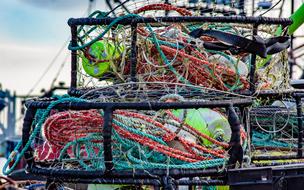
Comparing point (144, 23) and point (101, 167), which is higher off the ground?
point (144, 23)

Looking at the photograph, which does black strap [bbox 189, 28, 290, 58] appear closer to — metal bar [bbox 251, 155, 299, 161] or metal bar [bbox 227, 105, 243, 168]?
metal bar [bbox 227, 105, 243, 168]

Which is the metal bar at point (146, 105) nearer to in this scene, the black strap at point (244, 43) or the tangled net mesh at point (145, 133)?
the tangled net mesh at point (145, 133)

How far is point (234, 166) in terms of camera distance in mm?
3377

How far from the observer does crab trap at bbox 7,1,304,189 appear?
329 centimetres

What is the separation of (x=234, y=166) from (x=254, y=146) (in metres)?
1.30

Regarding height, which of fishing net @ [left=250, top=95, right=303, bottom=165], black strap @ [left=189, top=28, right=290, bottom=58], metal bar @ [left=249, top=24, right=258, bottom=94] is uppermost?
black strap @ [left=189, top=28, right=290, bottom=58]

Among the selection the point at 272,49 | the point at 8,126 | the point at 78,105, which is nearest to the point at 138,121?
the point at 78,105

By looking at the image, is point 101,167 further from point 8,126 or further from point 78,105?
point 8,126

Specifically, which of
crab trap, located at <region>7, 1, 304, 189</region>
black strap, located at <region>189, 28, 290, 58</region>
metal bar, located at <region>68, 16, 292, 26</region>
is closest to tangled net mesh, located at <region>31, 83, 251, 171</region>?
crab trap, located at <region>7, 1, 304, 189</region>

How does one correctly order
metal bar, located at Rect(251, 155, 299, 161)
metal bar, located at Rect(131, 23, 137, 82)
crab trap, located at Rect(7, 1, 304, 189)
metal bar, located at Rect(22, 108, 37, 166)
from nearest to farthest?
crab trap, located at Rect(7, 1, 304, 189)
metal bar, located at Rect(22, 108, 37, 166)
metal bar, located at Rect(131, 23, 137, 82)
metal bar, located at Rect(251, 155, 299, 161)

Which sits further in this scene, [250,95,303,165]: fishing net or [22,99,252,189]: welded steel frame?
[250,95,303,165]: fishing net

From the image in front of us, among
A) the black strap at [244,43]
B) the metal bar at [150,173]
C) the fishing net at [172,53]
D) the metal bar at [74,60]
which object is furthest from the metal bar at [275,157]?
the metal bar at [74,60]

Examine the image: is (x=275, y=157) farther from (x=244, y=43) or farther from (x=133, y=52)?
(x=133, y=52)

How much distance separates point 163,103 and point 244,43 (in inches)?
29.0
